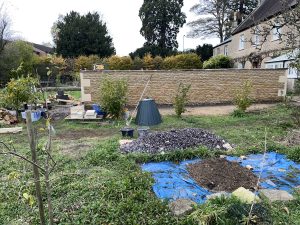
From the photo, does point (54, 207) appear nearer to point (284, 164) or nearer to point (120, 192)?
point (120, 192)

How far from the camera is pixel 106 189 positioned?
3.89m

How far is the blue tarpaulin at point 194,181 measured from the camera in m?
3.97

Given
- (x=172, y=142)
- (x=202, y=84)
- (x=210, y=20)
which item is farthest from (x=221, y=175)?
(x=210, y=20)

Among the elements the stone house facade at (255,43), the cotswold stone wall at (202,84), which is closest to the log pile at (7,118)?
the cotswold stone wall at (202,84)

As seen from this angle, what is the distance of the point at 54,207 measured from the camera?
3514 mm

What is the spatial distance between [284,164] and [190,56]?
22409mm

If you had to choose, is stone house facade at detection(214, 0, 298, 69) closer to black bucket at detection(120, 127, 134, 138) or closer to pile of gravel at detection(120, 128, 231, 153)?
pile of gravel at detection(120, 128, 231, 153)

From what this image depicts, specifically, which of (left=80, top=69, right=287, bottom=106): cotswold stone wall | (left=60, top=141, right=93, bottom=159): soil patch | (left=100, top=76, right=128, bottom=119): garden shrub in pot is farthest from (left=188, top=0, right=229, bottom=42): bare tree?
(left=60, top=141, right=93, bottom=159): soil patch

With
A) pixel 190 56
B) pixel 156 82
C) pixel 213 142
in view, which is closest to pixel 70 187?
pixel 213 142

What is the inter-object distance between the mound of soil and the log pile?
786 centimetres

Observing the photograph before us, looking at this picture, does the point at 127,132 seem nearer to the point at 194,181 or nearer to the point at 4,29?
the point at 194,181

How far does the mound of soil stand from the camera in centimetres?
419

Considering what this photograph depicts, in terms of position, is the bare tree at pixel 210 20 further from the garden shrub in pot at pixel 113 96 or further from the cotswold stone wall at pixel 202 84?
the garden shrub in pot at pixel 113 96

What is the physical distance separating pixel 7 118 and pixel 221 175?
8.73 m
